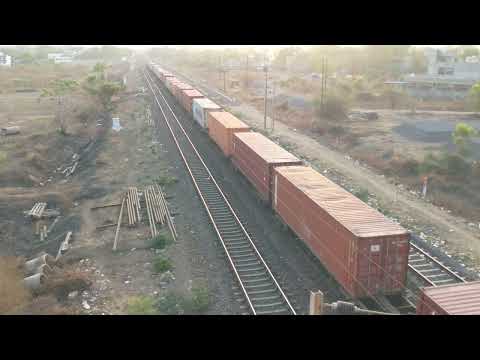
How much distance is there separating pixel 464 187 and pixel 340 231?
49.5 ft

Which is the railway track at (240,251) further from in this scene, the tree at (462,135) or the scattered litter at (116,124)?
the tree at (462,135)

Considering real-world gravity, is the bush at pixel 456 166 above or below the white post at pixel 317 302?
below

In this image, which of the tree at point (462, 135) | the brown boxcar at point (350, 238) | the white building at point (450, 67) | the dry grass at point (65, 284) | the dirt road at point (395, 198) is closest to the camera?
the brown boxcar at point (350, 238)

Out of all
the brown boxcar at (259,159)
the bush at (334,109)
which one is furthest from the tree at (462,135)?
the bush at (334,109)

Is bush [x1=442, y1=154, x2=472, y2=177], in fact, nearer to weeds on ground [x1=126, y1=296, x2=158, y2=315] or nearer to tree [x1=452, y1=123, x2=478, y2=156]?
tree [x1=452, y1=123, x2=478, y2=156]

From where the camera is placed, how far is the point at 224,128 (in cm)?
2677

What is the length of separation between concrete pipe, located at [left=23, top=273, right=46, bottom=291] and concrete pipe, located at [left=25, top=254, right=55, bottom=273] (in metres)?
1.25

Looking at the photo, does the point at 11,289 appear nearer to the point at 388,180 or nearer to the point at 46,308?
the point at 46,308

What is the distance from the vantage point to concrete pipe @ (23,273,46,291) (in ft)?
47.1

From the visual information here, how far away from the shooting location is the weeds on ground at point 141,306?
12461 mm

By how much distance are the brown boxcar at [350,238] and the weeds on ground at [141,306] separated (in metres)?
5.22

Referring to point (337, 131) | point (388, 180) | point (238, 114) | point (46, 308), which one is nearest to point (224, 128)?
point (388, 180)

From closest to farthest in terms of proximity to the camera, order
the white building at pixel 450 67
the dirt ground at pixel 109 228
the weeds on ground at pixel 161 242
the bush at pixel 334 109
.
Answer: the dirt ground at pixel 109 228
the weeds on ground at pixel 161 242
the bush at pixel 334 109
the white building at pixel 450 67

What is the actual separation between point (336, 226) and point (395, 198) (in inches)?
448
